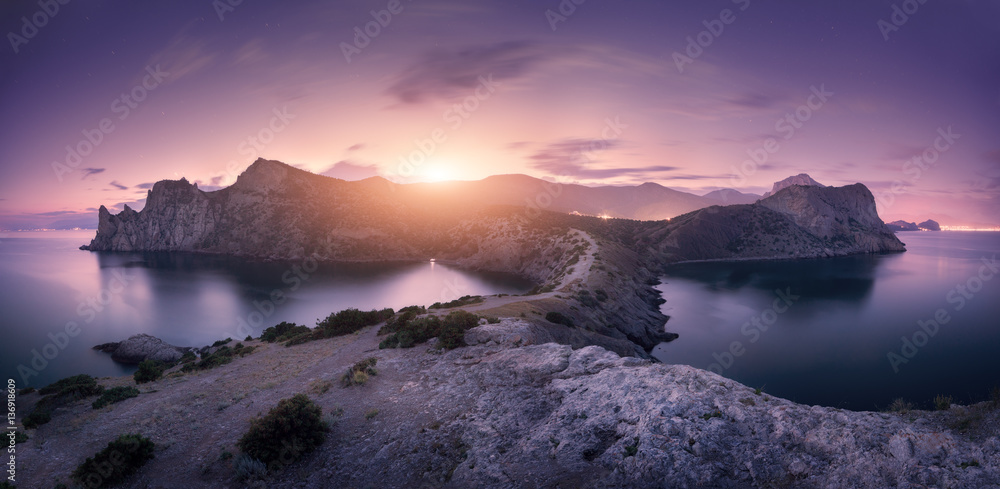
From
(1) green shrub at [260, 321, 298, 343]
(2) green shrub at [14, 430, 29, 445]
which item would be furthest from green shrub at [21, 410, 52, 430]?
(1) green shrub at [260, 321, 298, 343]

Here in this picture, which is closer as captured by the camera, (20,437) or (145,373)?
(20,437)

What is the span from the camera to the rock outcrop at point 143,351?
38906 mm

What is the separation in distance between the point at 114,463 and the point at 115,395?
31.5ft

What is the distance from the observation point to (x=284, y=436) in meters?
12.3

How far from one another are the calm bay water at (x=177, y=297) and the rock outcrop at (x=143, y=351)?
122 centimetres

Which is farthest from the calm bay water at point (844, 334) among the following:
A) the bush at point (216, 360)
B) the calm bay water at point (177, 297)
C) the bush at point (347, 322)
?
the bush at point (216, 360)

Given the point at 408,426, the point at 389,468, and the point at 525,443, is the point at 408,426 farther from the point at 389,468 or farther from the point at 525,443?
the point at 525,443

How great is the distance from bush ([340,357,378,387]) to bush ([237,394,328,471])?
4.41 m

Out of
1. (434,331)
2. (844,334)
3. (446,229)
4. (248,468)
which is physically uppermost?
(446,229)

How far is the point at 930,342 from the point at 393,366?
→ 2359 inches

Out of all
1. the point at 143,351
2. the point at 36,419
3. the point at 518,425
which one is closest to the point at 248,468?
the point at 518,425

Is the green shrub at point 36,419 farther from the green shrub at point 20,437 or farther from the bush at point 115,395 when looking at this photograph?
the bush at point 115,395

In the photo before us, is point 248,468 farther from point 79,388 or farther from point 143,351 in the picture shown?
point 143,351

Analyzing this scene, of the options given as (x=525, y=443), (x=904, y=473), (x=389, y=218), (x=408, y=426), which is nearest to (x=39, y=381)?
(x=408, y=426)
